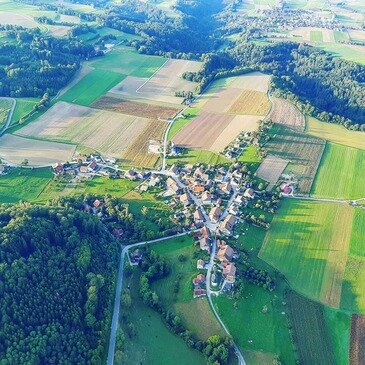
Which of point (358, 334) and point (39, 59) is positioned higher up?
point (39, 59)

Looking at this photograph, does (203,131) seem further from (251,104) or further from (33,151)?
(33,151)

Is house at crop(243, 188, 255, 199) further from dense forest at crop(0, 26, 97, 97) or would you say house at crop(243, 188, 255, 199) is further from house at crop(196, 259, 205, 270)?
dense forest at crop(0, 26, 97, 97)

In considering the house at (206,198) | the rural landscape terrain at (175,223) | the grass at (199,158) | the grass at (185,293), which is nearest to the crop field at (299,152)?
the rural landscape terrain at (175,223)

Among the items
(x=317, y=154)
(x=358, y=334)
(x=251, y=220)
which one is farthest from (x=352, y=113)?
(x=358, y=334)

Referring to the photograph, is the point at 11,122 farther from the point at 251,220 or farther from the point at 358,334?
the point at 358,334

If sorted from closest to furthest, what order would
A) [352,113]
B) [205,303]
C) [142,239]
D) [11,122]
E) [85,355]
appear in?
[85,355]
[205,303]
[142,239]
[11,122]
[352,113]

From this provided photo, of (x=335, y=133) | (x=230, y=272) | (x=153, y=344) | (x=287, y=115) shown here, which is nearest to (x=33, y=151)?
(x=230, y=272)

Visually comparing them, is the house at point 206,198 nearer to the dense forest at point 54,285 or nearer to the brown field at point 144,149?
the brown field at point 144,149
